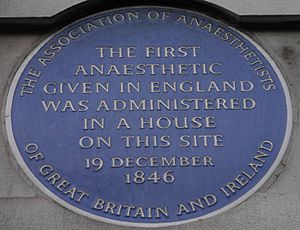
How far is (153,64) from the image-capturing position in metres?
7.39

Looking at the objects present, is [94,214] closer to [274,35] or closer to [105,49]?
[105,49]

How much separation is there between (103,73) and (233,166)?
127 cm

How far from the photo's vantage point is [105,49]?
294 inches

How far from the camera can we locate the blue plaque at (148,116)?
265 inches

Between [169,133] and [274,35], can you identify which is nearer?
[169,133]

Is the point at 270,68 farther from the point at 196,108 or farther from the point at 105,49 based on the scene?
the point at 105,49

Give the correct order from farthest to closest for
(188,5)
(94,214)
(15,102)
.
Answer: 1. (188,5)
2. (15,102)
3. (94,214)

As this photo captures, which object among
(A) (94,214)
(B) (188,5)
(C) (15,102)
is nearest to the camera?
(A) (94,214)

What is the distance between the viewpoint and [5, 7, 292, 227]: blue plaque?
6.73 metres

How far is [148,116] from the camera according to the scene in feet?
23.3

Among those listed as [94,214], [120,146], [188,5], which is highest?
[188,5]

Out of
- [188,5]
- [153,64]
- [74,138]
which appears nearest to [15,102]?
[74,138]

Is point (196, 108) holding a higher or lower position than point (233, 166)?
higher

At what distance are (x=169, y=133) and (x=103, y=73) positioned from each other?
0.74 metres
